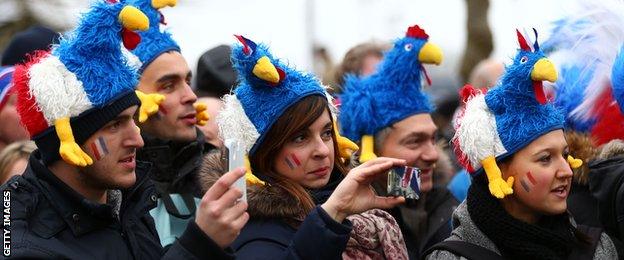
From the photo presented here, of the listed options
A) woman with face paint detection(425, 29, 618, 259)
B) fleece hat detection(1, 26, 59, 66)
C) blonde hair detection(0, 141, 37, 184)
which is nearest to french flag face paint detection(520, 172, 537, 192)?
woman with face paint detection(425, 29, 618, 259)

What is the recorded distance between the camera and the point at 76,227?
409cm

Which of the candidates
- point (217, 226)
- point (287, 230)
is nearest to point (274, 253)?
point (287, 230)

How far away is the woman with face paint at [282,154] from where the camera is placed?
14.5ft

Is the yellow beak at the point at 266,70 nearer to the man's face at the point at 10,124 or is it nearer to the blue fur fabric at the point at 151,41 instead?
the blue fur fabric at the point at 151,41

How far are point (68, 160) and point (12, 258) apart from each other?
43 centimetres

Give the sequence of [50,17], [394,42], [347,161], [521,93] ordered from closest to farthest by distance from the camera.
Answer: [521,93]
[347,161]
[394,42]
[50,17]

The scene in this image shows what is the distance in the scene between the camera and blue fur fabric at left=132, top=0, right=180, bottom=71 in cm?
565

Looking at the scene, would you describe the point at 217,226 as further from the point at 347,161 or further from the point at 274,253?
the point at 347,161

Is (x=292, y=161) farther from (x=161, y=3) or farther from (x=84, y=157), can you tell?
(x=161, y=3)

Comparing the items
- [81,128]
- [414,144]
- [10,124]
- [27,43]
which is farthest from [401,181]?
[27,43]

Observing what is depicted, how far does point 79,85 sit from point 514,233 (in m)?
1.86

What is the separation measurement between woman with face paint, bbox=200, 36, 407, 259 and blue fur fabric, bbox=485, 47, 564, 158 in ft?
2.12

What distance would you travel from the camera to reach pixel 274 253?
14.0 feet

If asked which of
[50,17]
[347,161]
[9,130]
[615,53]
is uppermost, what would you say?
[615,53]
